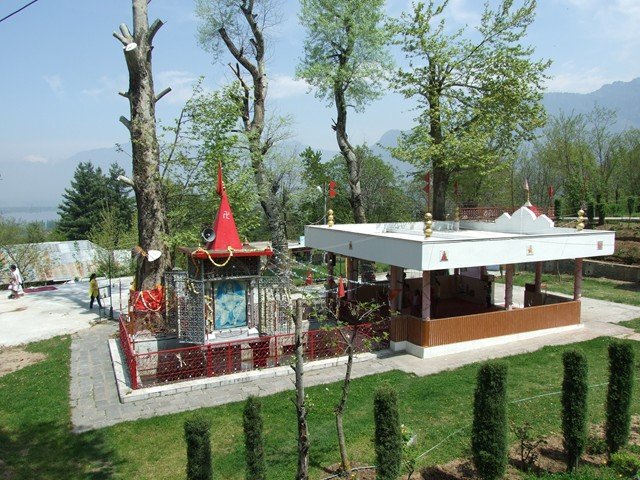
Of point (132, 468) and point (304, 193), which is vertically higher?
point (304, 193)

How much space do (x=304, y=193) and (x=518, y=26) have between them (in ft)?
51.0

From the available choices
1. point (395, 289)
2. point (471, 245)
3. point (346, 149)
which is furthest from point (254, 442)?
point (346, 149)

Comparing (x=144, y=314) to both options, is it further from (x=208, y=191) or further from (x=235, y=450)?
(x=235, y=450)

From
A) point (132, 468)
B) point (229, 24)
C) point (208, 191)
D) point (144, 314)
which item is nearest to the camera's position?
point (132, 468)

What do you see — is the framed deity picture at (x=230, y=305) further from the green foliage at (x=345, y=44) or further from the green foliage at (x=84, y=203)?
the green foliage at (x=84, y=203)

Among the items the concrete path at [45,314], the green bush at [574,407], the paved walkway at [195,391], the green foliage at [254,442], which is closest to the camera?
the green foliage at [254,442]

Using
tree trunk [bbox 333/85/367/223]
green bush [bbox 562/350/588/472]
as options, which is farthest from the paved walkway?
tree trunk [bbox 333/85/367/223]

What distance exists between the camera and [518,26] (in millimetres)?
22594

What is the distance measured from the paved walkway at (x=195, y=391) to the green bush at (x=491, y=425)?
5330 mm

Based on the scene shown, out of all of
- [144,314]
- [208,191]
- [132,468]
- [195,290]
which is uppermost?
[208,191]

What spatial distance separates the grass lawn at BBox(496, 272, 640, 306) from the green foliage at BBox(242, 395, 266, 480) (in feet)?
65.8

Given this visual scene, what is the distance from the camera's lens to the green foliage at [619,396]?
832 cm

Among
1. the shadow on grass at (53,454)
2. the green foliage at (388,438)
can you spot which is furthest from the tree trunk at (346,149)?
the green foliage at (388,438)

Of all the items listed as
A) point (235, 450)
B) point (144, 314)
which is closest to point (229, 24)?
point (144, 314)
